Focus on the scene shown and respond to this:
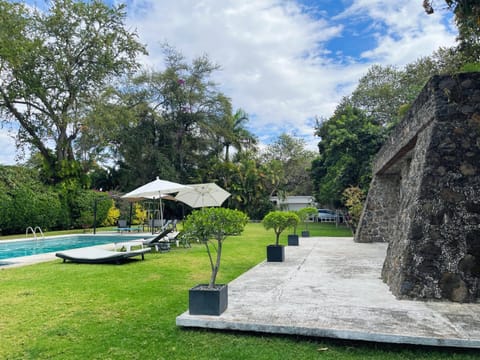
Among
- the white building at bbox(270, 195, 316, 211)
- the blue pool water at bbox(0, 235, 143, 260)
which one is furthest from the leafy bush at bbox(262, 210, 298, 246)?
the white building at bbox(270, 195, 316, 211)

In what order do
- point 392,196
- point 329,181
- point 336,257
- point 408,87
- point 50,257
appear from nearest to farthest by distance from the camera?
point 336,257 < point 50,257 < point 392,196 < point 329,181 < point 408,87

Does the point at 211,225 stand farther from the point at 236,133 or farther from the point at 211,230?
the point at 236,133

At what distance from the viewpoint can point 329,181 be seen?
19453mm

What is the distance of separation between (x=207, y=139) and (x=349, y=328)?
24194 mm

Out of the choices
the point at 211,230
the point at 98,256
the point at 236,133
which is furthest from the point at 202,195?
the point at 236,133

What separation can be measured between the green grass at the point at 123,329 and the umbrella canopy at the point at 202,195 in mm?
4748

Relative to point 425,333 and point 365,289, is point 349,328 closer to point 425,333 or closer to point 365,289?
point 425,333

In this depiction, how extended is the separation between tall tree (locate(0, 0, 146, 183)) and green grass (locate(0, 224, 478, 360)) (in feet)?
46.1

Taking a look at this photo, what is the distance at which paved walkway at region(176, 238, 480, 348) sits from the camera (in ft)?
10.4

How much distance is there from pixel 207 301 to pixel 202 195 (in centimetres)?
750

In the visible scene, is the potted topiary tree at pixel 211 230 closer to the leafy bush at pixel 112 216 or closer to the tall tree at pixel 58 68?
the tall tree at pixel 58 68

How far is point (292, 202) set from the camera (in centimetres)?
3338

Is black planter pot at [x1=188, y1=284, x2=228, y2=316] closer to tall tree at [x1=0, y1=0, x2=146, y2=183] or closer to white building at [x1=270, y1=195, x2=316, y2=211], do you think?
tall tree at [x1=0, y1=0, x2=146, y2=183]

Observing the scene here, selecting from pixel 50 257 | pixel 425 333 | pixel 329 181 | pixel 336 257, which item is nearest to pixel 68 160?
pixel 50 257
